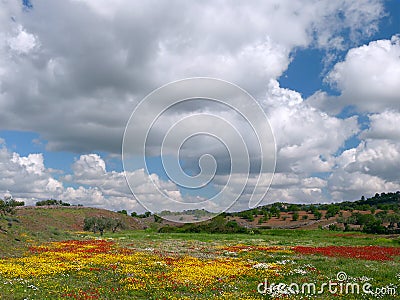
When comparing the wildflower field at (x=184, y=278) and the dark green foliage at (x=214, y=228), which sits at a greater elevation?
the wildflower field at (x=184, y=278)

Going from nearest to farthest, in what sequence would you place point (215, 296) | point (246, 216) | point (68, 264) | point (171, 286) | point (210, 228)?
1. point (215, 296)
2. point (171, 286)
3. point (68, 264)
4. point (210, 228)
5. point (246, 216)

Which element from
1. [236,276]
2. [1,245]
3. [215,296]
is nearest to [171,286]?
[215,296]

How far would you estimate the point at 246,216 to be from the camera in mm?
175250

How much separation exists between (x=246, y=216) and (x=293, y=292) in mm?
158866

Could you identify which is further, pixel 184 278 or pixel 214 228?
pixel 214 228

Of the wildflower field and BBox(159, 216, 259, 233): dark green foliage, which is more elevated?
the wildflower field

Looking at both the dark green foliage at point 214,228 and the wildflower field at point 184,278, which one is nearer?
the wildflower field at point 184,278

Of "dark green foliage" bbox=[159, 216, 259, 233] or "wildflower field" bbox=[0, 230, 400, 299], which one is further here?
"dark green foliage" bbox=[159, 216, 259, 233]

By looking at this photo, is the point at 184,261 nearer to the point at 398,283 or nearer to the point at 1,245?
the point at 398,283

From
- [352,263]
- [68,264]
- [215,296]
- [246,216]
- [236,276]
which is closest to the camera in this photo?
[215,296]

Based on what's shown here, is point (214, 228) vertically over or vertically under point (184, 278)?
under

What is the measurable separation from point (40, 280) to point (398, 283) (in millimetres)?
20644

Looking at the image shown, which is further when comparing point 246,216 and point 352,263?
point 246,216

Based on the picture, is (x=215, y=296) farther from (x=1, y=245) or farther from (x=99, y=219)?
(x=99, y=219)
